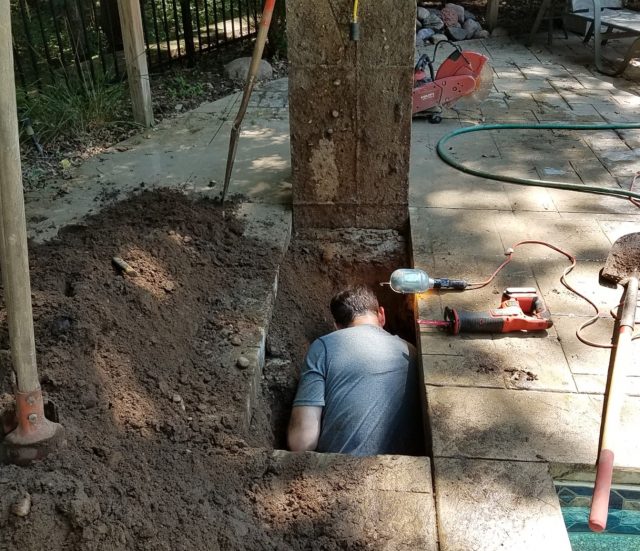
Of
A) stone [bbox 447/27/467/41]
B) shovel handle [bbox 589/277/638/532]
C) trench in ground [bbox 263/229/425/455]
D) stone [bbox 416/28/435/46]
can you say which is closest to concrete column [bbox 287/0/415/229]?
trench in ground [bbox 263/229/425/455]

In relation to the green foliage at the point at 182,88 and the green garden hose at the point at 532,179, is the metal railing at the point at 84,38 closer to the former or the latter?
the green foliage at the point at 182,88

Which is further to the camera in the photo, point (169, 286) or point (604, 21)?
point (604, 21)

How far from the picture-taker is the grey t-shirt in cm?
289

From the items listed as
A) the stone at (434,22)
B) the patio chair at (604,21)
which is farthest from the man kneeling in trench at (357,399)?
the stone at (434,22)

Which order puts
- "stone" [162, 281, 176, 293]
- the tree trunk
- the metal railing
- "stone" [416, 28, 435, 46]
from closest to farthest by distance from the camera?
1. "stone" [162, 281, 176, 293]
2. the metal railing
3. the tree trunk
4. "stone" [416, 28, 435, 46]

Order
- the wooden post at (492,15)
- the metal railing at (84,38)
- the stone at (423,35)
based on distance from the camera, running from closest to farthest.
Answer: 1. the metal railing at (84,38)
2. the stone at (423,35)
3. the wooden post at (492,15)

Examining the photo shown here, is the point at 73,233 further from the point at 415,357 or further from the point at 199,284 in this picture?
the point at 415,357

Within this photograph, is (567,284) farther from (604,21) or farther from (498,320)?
(604,21)

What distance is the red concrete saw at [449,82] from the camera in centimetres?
581

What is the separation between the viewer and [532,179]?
4809 mm

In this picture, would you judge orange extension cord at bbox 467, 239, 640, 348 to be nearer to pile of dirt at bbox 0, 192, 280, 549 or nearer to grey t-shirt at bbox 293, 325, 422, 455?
grey t-shirt at bbox 293, 325, 422, 455

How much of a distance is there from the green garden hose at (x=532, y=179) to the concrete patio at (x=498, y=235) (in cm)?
5

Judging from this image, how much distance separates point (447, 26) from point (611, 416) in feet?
26.2

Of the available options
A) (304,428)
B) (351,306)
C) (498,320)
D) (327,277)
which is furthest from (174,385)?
(327,277)
